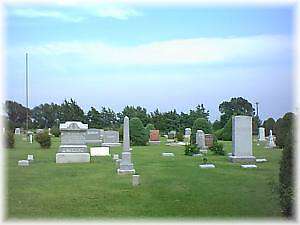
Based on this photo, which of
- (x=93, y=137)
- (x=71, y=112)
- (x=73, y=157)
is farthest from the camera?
(x=71, y=112)

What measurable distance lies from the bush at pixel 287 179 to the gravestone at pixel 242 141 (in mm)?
9516

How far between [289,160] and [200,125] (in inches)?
899

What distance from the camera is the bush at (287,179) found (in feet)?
19.0

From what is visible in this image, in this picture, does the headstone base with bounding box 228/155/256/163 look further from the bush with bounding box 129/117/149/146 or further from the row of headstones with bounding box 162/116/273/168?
the bush with bounding box 129/117/149/146

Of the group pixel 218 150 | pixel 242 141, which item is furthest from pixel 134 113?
pixel 242 141

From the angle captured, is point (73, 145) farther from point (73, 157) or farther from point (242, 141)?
point (242, 141)

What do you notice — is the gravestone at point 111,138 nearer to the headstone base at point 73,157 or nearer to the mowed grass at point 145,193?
the headstone base at point 73,157

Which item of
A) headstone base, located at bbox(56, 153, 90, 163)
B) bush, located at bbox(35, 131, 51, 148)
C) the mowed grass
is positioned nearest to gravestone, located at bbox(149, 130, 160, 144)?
bush, located at bbox(35, 131, 51, 148)

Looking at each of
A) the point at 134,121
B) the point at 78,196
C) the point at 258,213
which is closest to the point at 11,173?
the point at 78,196

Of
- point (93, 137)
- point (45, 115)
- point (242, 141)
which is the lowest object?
point (93, 137)

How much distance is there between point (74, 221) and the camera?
630cm

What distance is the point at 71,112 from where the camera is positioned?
5034 centimetres

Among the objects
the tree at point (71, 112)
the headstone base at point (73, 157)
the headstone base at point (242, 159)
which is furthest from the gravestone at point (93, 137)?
the tree at point (71, 112)

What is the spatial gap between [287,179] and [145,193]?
3509 mm
